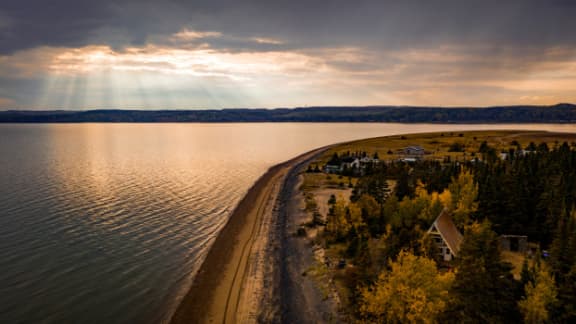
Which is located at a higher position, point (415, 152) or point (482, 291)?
point (482, 291)

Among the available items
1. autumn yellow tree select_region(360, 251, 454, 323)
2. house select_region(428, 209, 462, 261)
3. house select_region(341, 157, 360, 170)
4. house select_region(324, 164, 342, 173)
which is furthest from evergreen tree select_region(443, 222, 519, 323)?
house select_region(324, 164, 342, 173)

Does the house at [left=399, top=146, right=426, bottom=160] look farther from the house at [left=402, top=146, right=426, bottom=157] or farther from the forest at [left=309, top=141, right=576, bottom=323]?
the forest at [left=309, top=141, right=576, bottom=323]

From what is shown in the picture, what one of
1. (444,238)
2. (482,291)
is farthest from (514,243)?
(482,291)

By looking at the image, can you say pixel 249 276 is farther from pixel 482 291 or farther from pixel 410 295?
pixel 482 291

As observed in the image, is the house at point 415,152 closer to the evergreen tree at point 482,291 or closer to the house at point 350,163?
the house at point 350,163

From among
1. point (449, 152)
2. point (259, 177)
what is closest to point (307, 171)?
point (259, 177)

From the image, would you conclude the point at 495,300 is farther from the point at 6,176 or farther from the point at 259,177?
the point at 6,176

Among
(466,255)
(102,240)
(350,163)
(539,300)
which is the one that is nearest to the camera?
(539,300)
